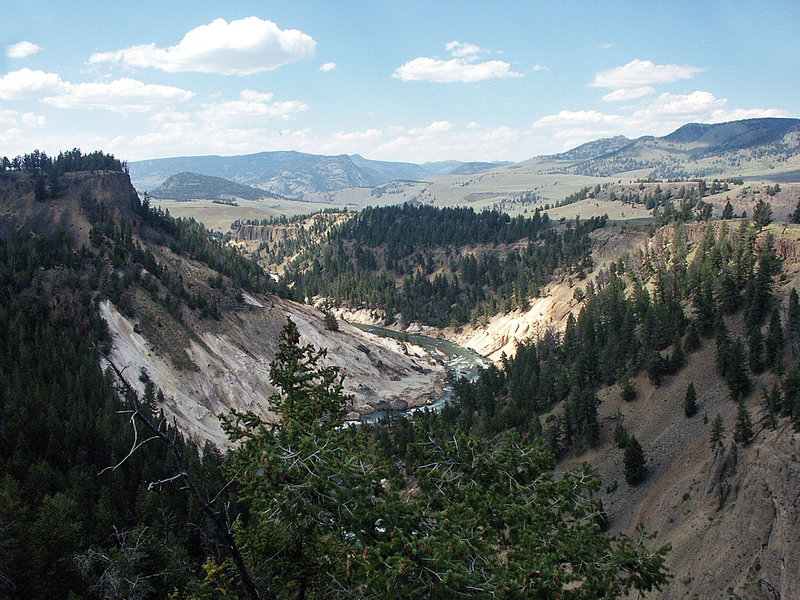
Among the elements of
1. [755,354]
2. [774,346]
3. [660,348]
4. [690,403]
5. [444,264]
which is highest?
[444,264]

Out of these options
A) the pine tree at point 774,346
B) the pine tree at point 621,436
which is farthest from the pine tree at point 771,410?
the pine tree at point 621,436

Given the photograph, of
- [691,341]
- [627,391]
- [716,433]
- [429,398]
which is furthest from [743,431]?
[429,398]

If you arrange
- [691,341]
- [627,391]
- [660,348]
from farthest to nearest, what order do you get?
[660,348] → [691,341] → [627,391]

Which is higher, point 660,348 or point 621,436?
point 660,348

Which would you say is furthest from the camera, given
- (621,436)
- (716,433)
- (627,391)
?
(627,391)

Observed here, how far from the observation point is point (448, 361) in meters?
107

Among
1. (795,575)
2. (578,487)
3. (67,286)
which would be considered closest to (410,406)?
(67,286)

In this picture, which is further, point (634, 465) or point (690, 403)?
point (690, 403)

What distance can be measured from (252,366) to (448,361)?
144 ft

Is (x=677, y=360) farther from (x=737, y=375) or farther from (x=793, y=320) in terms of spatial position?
(x=793, y=320)

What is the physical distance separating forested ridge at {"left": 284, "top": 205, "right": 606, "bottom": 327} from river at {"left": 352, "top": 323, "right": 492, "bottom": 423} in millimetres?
8386

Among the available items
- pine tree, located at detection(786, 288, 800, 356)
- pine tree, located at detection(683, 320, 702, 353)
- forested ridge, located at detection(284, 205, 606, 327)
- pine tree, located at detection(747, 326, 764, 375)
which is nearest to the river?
forested ridge, located at detection(284, 205, 606, 327)

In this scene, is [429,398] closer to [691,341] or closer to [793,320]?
[691,341]

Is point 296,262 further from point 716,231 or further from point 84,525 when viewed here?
point 84,525
